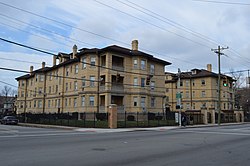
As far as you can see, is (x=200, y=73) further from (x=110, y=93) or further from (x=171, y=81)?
(x=110, y=93)

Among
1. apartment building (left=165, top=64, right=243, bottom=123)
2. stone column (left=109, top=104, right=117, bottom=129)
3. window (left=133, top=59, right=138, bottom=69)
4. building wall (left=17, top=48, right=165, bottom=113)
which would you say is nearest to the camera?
stone column (left=109, top=104, right=117, bottom=129)

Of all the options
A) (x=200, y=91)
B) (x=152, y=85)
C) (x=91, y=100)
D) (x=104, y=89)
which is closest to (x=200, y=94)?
(x=200, y=91)

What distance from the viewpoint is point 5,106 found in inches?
4710

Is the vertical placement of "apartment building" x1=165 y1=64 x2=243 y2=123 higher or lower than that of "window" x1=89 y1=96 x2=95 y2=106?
higher

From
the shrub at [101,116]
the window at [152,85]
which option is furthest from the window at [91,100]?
the window at [152,85]

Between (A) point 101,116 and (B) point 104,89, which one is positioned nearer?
(A) point 101,116

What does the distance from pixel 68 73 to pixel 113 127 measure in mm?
24580

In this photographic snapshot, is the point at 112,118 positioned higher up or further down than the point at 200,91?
further down

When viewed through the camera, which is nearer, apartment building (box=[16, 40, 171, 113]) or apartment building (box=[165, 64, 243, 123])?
apartment building (box=[16, 40, 171, 113])

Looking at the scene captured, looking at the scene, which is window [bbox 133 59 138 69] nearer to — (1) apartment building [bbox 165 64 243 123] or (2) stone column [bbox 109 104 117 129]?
(2) stone column [bbox 109 104 117 129]

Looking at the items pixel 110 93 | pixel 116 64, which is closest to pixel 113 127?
pixel 110 93

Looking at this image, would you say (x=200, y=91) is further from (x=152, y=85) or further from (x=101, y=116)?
(x=101, y=116)

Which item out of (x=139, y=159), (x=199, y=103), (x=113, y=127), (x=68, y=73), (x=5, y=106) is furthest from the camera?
(x=5, y=106)

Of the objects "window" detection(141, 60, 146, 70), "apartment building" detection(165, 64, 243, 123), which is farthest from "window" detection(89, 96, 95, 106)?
"apartment building" detection(165, 64, 243, 123)
